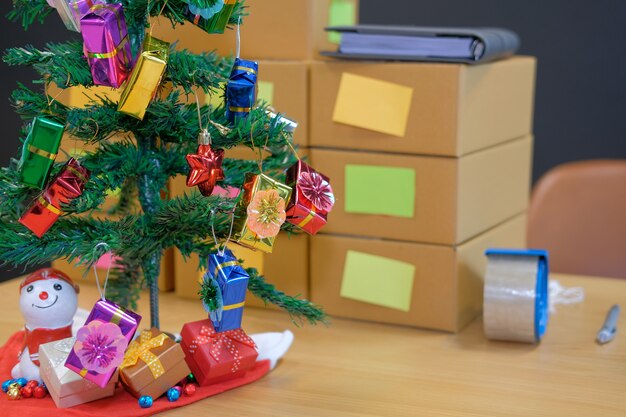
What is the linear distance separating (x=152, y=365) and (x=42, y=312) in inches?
5.0

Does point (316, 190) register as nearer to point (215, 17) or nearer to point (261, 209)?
point (261, 209)

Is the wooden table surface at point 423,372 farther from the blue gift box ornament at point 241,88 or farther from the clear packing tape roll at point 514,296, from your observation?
the blue gift box ornament at point 241,88

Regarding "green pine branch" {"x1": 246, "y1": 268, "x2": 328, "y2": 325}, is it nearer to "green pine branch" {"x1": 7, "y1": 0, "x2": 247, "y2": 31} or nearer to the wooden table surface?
the wooden table surface

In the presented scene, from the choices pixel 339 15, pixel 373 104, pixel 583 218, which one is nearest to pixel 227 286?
pixel 373 104

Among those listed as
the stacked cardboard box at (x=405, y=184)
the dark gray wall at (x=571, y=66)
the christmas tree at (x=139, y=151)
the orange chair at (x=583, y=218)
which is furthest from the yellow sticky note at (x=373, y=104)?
the dark gray wall at (x=571, y=66)

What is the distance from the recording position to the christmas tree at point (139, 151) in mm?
817

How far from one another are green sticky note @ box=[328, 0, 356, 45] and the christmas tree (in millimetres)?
341

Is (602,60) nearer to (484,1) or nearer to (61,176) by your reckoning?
(484,1)

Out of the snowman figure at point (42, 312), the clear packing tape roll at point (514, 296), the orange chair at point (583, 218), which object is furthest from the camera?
the orange chair at point (583, 218)

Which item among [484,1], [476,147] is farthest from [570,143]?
[476,147]

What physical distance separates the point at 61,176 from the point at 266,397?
311 mm

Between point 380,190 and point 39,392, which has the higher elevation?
point 380,190

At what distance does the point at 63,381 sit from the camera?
833mm

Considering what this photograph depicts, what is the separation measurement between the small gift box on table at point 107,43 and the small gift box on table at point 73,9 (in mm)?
18
